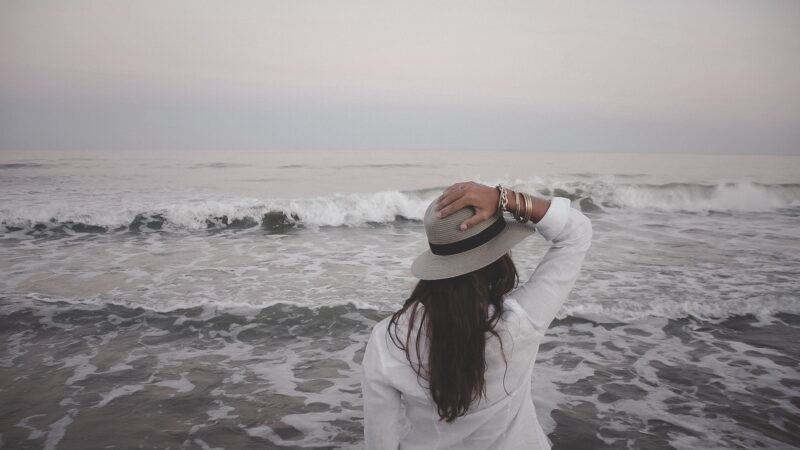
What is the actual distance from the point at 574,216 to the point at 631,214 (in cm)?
1664

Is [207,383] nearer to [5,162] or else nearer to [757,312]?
[757,312]

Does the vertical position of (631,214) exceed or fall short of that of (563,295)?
it falls short

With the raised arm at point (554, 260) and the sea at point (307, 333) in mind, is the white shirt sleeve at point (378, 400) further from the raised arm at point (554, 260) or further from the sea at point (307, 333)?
the sea at point (307, 333)

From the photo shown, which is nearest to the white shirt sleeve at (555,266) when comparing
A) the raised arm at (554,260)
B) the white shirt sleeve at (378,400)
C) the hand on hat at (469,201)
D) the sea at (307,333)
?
the raised arm at (554,260)

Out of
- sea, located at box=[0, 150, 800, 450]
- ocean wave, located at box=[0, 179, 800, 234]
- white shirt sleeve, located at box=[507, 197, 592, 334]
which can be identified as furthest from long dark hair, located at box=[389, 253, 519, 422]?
ocean wave, located at box=[0, 179, 800, 234]

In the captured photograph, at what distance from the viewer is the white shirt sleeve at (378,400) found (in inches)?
54.2

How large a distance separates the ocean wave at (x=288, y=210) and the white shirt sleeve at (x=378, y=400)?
1275 centimetres

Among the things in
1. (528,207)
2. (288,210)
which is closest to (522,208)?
(528,207)

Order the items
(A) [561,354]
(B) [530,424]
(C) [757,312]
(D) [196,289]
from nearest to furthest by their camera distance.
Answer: (B) [530,424] < (A) [561,354] < (C) [757,312] < (D) [196,289]

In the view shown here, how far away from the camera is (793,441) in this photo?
356cm

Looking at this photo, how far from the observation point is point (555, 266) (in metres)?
1.42

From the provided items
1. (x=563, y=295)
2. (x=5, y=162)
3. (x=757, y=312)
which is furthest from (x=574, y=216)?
(x=5, y=162)

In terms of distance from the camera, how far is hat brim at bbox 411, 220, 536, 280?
4.20 feet

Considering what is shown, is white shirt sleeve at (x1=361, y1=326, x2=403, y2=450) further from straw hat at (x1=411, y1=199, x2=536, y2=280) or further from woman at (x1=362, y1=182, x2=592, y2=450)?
straw hat at (x1=411, y1=199, x2=536, y2=280)
